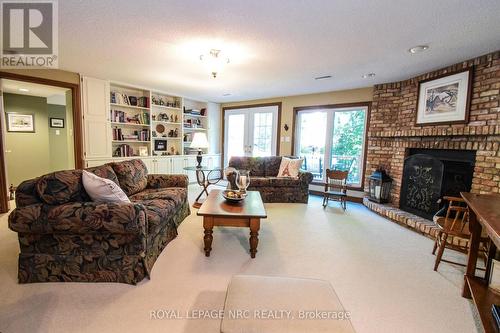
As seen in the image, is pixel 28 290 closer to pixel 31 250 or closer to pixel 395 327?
pixel 31 250

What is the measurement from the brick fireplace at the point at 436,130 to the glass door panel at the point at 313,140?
105 cm

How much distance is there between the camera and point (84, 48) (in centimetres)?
285

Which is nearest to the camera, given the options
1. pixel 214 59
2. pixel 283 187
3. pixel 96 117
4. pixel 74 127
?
pixel 214 59

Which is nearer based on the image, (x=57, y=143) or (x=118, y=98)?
(x=118, y=98)

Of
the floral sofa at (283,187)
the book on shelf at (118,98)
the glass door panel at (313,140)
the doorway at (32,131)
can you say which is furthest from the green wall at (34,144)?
the glass door panel at (313,140)

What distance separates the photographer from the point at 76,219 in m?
1.74

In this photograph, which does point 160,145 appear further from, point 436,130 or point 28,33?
point 436,130

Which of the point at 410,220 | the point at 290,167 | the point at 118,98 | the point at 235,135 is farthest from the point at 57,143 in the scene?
the point at 410,220

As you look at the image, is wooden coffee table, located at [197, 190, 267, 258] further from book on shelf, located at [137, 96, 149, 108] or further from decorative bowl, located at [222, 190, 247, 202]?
book on shelf, located at [137, 96, 149, 108]

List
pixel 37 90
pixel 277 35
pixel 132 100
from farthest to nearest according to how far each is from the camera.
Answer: pixel 132 100
pixel 37 90
pixel 277 35

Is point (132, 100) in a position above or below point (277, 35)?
below

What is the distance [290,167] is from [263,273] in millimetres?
2926

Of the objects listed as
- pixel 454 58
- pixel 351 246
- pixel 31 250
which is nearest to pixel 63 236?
pixel 31 250

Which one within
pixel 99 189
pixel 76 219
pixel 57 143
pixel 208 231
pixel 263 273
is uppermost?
pixel 57 143
